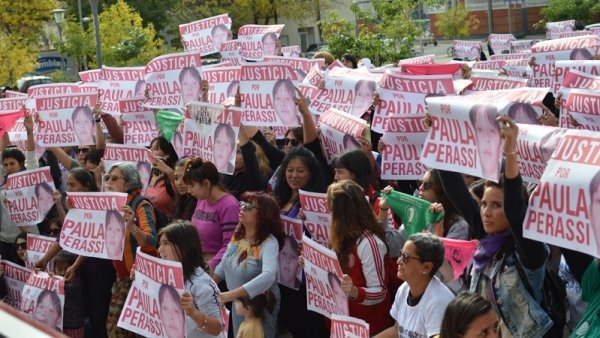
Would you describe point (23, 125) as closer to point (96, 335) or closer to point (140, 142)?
point (140, 142)

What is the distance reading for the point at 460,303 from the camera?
464cm

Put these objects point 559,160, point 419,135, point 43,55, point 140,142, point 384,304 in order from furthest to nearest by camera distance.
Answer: point 43,55, point 140,142, point 419,135, point 384,304, point 559,160

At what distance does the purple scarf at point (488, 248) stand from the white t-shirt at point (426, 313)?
0.69 feet

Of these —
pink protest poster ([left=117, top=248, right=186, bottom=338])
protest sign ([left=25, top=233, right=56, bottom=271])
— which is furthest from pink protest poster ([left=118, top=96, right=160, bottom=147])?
pink protest poster ([left=117, top=248, right=186, bottom=338])

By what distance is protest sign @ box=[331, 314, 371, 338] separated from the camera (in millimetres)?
5547

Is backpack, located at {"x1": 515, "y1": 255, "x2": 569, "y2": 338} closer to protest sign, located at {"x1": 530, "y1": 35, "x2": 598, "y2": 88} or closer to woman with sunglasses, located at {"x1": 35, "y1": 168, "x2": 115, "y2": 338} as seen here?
woman with sunglasses, located at {"x1": 35, "y1": 168, "x2": 115, "y2": 338}

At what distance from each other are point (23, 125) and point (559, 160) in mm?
7111

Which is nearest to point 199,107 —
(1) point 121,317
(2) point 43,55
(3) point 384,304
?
(1) point 121,317

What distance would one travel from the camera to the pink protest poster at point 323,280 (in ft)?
20.2

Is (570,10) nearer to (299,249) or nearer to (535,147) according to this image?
(299,249)

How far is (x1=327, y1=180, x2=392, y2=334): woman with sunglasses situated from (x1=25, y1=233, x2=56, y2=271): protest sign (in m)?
3.06

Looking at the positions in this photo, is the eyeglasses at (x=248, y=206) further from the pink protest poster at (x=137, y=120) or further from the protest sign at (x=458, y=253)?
the pink protest poster at (x=137, y=120)

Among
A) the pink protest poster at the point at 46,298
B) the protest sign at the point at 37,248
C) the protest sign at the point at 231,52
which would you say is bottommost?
the pink protest poster at the point at 46,298

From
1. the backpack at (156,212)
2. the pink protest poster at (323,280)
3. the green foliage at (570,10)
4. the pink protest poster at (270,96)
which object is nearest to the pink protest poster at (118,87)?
the pink protest poster at (270,96)
